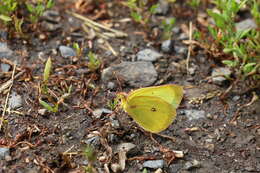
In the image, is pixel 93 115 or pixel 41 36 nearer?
pixel 93 115

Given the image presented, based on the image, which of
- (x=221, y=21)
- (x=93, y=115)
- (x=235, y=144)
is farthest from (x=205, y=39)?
(x=93, y=115)

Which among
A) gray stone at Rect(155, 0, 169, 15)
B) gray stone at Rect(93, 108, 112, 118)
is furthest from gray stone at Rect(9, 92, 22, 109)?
gray stone at Rect(155, 0, 169, 15)

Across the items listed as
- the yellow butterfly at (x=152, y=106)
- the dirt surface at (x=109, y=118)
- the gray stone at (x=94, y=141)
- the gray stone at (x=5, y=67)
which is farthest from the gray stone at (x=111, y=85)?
the gray stone at (x=5, y=67)

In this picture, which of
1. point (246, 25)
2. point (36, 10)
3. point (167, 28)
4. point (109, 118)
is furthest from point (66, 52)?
point (246, 25)

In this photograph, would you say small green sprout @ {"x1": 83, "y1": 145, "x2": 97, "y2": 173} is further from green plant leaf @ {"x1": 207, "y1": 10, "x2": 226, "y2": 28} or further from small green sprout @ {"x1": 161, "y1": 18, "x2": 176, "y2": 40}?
small green sprout @ {"x1": 161, "y1": 18, "x2": 176, "y2": 40}

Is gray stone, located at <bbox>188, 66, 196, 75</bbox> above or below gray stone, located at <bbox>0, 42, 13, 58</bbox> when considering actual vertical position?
below

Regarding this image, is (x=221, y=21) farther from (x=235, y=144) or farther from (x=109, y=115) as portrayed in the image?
(x=109, y=115)

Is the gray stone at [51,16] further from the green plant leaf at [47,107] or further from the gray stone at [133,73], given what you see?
the green plant leaf at [47,107]
